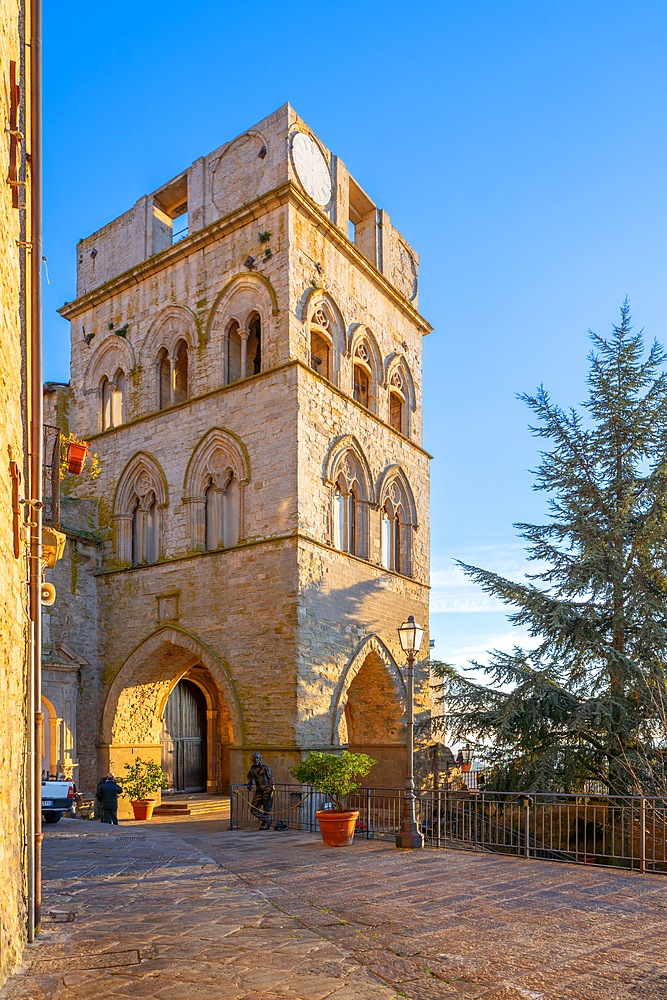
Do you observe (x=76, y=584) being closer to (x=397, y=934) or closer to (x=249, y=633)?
(x=249, y=633)

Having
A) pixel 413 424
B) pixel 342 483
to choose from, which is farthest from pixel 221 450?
pixel 413 424

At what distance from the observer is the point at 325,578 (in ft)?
60.7

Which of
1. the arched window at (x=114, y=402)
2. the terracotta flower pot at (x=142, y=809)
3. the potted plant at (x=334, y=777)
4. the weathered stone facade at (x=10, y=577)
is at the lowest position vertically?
the terracotta flower pot at (x=142, y=809)

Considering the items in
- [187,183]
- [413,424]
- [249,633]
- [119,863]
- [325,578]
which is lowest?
[119,863]

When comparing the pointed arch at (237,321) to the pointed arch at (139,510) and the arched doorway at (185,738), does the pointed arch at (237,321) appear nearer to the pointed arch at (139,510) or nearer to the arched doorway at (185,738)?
the pointed arch at (139,510)

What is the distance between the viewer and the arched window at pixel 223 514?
1947 cm

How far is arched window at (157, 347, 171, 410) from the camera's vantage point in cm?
2180

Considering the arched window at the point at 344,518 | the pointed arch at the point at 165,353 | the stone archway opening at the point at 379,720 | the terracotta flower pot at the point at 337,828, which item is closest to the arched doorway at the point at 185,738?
the stone archway opening at the point at 379,720

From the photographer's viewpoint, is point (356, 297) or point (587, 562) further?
point (356, 297)

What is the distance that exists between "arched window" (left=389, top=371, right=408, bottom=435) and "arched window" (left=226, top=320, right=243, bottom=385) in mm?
4842

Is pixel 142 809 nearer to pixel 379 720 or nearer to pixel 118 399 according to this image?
pixel 379 720

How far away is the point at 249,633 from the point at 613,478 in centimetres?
892

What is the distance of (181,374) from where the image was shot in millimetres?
23016

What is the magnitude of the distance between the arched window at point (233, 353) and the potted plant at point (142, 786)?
936 centimetres
